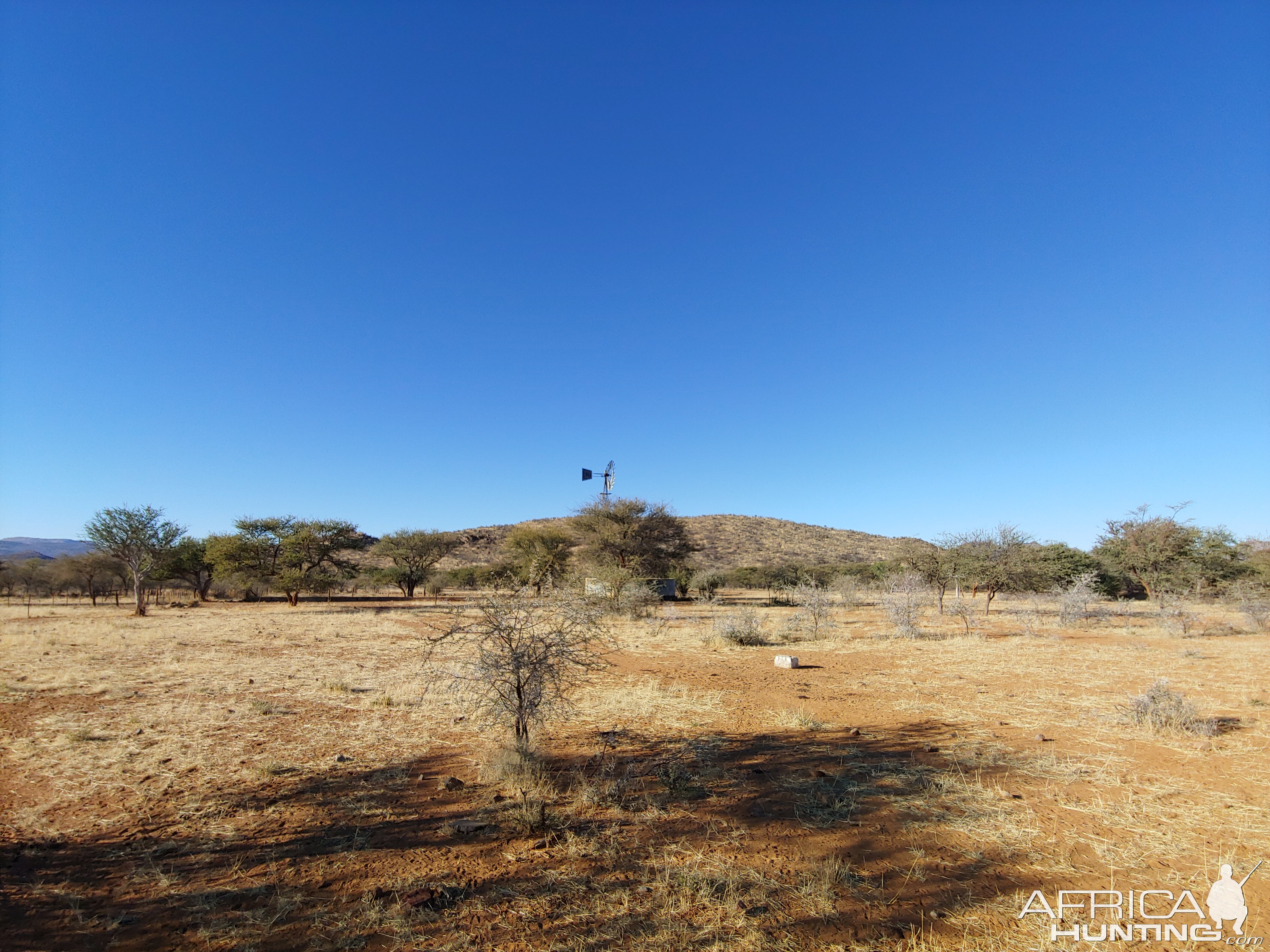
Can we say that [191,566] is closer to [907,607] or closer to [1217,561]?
A: [907,607]

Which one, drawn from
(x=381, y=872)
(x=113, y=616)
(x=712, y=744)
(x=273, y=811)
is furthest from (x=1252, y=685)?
(x=113, y=616)

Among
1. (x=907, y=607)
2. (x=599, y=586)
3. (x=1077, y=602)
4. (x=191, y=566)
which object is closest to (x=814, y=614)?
(x=907, y=607)

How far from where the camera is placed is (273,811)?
561 centimetres

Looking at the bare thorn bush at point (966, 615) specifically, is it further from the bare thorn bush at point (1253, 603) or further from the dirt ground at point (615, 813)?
the dirt ground at point (615, 813)

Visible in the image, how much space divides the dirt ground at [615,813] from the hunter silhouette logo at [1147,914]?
0.34ft

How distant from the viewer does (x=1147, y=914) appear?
404 cm

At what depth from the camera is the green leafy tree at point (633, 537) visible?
36.6 meters

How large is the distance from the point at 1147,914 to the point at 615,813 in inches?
170

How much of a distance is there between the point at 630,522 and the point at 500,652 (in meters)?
31.2

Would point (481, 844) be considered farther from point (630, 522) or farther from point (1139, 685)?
point (630, 522)

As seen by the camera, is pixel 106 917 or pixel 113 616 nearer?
pixel 106 917

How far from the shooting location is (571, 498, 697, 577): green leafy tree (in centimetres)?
3659

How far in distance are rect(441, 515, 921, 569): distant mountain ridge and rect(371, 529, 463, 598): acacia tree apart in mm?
12977

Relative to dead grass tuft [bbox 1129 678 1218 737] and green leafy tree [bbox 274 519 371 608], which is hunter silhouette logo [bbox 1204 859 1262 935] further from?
green leafy tree [bbox 274 519 371 608]
